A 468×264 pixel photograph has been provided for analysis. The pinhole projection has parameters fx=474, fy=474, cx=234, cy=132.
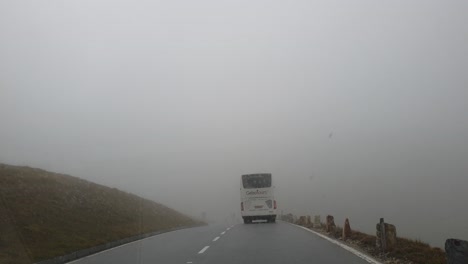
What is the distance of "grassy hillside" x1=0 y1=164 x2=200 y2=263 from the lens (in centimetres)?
1574

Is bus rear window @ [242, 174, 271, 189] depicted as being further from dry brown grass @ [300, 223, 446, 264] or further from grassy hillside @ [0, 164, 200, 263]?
dry brown grass @ [300, 223, 446, 264]

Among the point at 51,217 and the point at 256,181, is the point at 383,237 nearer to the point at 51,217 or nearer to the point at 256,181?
the point at 51,217

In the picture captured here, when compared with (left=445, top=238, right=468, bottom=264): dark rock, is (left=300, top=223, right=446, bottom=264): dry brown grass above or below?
below

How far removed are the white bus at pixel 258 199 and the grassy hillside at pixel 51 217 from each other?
8.00 m

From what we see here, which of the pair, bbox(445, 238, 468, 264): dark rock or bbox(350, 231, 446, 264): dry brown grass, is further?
bbox(350, 231, 446, 264): dry brown grass

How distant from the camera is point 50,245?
16.3 m

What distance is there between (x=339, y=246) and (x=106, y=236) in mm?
11129

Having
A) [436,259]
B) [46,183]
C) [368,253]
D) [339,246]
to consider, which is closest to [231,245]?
[339,246]

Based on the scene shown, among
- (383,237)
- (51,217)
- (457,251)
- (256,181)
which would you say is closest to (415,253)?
(383,237)

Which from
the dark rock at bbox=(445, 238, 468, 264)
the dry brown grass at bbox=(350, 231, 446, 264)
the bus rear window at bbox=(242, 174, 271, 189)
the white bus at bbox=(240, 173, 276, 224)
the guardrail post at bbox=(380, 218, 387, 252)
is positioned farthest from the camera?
the bus rear window at bbox=(242, 174, 271, 189)

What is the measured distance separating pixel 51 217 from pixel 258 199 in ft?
57.9

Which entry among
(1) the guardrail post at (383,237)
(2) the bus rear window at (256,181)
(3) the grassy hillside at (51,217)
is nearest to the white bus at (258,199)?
(2) the bus rear window at (256,181)

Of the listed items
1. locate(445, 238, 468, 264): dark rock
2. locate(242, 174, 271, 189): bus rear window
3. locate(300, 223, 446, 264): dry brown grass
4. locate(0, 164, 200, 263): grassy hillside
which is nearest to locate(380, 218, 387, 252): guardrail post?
locate(300, 223, 446, 264): dry brown grass

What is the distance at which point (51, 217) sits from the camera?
22.0m
